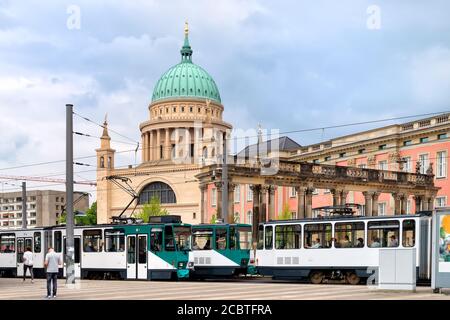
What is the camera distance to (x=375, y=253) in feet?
110

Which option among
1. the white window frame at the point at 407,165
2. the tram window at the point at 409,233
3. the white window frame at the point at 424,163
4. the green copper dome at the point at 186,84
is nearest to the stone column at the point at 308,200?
the white window frame at the point at 424,163

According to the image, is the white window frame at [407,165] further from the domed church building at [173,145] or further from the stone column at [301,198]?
the domed church building at [173,145]

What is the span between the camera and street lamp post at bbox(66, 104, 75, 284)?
33219mm

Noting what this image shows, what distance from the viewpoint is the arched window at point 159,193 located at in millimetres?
136625

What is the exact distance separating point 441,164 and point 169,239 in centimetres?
4408

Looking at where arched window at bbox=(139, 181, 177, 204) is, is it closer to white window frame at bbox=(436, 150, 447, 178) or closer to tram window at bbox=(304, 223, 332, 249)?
white window frame at bbox=(436, 150, 447, 178)

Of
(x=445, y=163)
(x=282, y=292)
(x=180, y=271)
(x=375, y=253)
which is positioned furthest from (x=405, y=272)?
(x=445, y=163)

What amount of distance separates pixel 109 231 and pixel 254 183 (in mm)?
18670

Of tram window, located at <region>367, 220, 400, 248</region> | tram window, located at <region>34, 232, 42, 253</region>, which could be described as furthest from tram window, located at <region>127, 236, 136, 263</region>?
tram window, located at <region>367, 220, 400, 248</region>

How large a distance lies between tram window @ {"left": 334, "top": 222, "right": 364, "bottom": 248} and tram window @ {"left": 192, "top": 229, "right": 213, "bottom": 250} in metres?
8.33

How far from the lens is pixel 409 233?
32.2m

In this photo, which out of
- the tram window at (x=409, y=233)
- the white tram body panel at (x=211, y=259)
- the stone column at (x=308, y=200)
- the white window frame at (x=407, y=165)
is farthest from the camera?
the white window frame at (x=407, y=165)

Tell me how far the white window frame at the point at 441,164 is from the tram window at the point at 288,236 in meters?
40.6
